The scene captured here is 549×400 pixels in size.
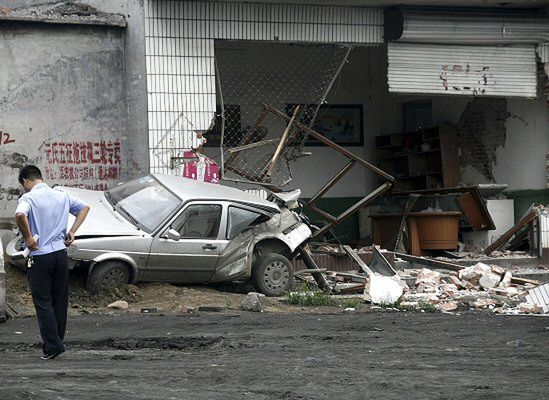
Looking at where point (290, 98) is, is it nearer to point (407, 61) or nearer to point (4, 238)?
point (407, 61)

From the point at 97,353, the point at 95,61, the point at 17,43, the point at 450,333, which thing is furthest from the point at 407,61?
the point at 97,353

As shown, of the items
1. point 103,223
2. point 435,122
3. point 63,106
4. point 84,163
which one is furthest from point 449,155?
point 103,223

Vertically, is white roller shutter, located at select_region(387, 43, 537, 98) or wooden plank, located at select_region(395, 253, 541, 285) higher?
white roller shutter, located at select_region(387, 43, 537, 98)

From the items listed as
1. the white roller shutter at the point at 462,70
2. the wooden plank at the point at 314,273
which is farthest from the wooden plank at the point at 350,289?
the white roller shutter at the point at 462,70

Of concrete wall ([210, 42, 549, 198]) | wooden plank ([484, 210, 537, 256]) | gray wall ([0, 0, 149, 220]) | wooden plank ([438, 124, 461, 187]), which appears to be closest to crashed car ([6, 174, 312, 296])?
gray wall ([0, 0, 149, 220])

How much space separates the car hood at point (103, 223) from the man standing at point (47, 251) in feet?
12.7

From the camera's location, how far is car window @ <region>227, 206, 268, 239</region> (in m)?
14.6

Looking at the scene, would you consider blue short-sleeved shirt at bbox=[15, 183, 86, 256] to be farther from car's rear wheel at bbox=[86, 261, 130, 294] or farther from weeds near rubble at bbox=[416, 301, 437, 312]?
weeds near rubble at bbox=[416, 301, 437, 312]

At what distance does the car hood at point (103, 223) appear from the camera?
1355cm

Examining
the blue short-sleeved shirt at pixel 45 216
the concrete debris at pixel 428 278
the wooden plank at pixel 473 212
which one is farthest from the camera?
the wooden plank at pixel 473 212

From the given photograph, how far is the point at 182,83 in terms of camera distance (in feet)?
54.9

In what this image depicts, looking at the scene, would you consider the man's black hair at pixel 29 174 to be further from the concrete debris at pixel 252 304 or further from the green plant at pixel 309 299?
the green plant at pixel 309 299

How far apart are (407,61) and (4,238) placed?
7328 millimetres

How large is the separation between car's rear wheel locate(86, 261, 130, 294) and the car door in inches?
15.9
